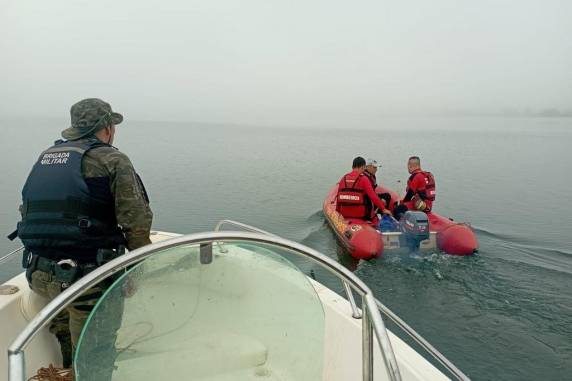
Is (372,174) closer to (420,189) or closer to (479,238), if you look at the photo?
(420,189)

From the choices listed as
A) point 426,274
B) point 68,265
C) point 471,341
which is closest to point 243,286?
point 68,265

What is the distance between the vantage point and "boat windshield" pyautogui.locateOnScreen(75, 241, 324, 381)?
1.52 meters

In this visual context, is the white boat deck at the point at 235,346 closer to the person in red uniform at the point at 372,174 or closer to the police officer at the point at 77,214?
the police officer at the point at 77,214

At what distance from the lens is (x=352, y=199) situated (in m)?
8.58

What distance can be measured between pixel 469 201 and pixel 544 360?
11342 millimetres

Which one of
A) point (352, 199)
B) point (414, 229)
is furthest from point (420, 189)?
Answer: point (352, 199)

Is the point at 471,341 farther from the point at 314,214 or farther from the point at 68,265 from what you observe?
the point at 314,214

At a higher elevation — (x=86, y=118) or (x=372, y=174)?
(x=86, y=118)

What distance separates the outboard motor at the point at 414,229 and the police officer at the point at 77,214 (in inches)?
243

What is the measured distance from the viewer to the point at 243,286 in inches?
73.0

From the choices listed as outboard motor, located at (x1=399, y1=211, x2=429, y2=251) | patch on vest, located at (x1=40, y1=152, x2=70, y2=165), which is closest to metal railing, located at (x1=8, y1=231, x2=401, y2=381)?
patch on vest, located at (x1=40, y1=152, x2=70, y2=165)

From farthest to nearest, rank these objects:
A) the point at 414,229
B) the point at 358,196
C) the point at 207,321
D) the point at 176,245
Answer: the point at 358,196
the point at 414,229
the point at 207,321
the point at 176,245

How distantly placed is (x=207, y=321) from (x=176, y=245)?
1.51 feet

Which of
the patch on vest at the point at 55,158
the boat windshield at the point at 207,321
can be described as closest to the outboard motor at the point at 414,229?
the boat windshield at the point at 207,321
